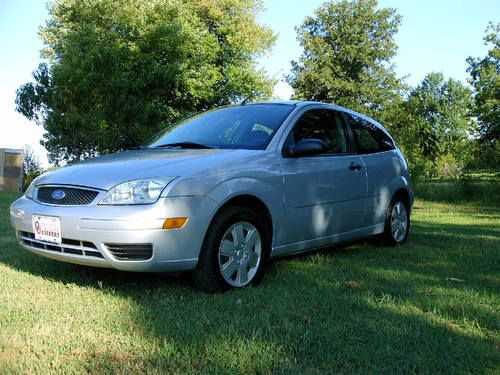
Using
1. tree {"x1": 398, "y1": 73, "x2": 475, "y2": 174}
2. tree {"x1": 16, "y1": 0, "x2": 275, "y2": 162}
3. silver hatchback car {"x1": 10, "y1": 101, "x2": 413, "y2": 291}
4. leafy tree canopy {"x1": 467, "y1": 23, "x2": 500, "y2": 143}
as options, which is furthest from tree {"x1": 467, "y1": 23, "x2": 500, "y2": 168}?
tree {"x1": 398, "y1": 73, "x2": 475, "y2": 174}

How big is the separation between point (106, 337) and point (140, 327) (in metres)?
0.25

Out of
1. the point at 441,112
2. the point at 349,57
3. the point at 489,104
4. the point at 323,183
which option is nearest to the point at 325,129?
the point at 323,183

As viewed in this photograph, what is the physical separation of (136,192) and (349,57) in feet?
142

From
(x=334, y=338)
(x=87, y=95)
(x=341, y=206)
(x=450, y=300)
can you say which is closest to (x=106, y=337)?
(x=334, y=338)

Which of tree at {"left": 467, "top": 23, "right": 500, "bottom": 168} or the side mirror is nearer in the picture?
the side mirror

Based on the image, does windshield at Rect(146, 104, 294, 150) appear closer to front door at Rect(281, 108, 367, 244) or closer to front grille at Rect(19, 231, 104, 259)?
front door at Rect(281, 108, 367, 244)

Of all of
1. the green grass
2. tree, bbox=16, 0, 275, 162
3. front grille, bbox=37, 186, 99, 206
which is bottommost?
the green grass

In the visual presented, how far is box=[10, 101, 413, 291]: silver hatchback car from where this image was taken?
3861mm

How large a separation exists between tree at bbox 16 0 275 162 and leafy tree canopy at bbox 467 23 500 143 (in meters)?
12.9

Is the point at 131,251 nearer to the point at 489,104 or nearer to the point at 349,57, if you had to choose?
the point at 489,104

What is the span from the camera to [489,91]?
955 inches

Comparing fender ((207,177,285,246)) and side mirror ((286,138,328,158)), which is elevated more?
side mirror ((286,138,328,158))

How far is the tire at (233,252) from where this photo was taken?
408 centimetres

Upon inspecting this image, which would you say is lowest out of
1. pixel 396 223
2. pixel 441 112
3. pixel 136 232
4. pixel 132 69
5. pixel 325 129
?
pixel 396 223
